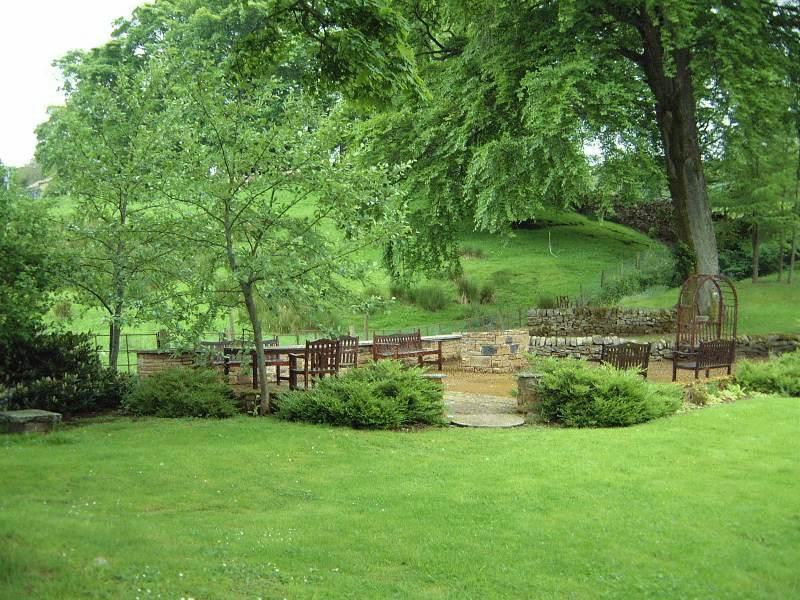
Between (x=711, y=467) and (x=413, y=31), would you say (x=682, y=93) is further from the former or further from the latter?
(x=711, y=467)

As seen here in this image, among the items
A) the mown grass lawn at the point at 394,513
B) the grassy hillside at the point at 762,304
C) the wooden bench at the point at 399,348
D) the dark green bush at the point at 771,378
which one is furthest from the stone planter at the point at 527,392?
the grassy hillside at the point at 762,304

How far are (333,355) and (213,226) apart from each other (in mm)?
2955

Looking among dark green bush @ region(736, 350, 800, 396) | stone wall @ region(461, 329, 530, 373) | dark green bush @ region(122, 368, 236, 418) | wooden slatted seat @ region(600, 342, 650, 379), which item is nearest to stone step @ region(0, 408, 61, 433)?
dark green bush @ region(122, 368, 236, 418)

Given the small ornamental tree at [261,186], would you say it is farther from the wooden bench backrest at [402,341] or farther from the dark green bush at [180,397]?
the wooden bench backrest at [402,341]

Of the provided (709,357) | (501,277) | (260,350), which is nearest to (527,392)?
(260,350)

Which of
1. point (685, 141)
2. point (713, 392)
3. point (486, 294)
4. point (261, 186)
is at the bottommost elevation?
point (713, 392)

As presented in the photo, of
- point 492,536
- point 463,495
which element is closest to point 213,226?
point 463,495

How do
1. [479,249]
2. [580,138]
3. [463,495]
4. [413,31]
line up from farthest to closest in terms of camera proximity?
1. [479,249]
2. [413,31]
3. [580,138]
4. [463,495]

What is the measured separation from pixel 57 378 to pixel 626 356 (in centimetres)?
929

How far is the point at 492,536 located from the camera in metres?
6.16

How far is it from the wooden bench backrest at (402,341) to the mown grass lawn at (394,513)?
6.73m

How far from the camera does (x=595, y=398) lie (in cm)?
1112

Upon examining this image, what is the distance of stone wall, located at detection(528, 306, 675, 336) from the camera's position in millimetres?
21984

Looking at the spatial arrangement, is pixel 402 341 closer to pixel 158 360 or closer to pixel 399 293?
pixel 158 360
